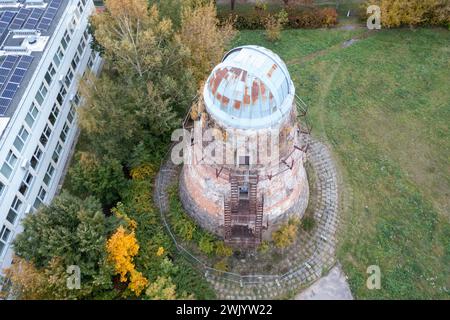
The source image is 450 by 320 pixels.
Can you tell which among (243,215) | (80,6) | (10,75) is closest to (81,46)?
(80,6)

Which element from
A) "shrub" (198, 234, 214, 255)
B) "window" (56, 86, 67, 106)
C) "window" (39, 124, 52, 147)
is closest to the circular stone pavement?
"shrub" (198, 234, 214, 255)

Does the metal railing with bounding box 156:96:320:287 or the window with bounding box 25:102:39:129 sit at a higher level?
the window with bounding box 25:102:39:129

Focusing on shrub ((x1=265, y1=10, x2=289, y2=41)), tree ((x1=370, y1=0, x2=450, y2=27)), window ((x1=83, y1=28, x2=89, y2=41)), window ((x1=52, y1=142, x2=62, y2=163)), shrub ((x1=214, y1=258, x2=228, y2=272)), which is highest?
tree ((x1=370, y1=0, x2=450, y2=27))

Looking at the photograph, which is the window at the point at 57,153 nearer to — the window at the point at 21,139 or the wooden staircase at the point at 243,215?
the window at the point at 21,139

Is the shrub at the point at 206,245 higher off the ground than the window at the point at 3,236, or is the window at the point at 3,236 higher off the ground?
the shrub at the point at 206,245

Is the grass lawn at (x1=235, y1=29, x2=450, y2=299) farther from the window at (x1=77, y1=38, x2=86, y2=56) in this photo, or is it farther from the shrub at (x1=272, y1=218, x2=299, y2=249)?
the window at (x1=77, y1=38, x2=86, y2=56)

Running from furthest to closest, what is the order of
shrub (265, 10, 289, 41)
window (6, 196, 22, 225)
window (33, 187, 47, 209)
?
shrub (265, 10, 289, 41) → window (33, 187, 47, 209) → window (6, 196, 22, 225)

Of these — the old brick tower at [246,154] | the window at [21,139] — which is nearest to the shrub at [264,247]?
the old brick tower at [246,154]
